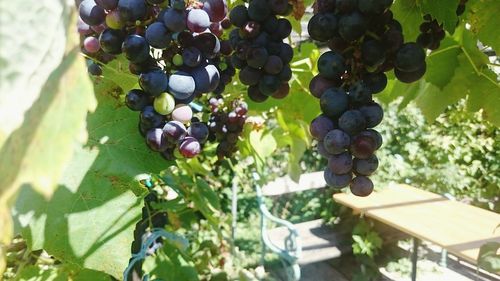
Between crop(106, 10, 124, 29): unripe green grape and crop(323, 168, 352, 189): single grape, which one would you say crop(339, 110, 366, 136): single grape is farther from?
crop(106, 10, 124, 29): unripe green grape

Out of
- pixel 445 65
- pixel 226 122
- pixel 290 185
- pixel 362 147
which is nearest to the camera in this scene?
pixel 362 147

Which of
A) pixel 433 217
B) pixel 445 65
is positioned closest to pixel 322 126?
pixel 445 65

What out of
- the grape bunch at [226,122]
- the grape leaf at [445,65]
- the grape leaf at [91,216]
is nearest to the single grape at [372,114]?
the grape leaf at [91,216]

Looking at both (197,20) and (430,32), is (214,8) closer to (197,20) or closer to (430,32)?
(197,20)

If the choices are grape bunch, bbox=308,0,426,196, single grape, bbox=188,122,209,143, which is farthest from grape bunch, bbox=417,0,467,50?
single grape, bbox=188,122,209,143

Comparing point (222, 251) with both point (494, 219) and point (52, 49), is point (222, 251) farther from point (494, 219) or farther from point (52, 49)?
point (52, 49)

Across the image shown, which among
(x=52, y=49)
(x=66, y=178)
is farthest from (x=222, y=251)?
(x=52, y=49)

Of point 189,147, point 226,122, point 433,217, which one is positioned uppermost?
point 189,147
